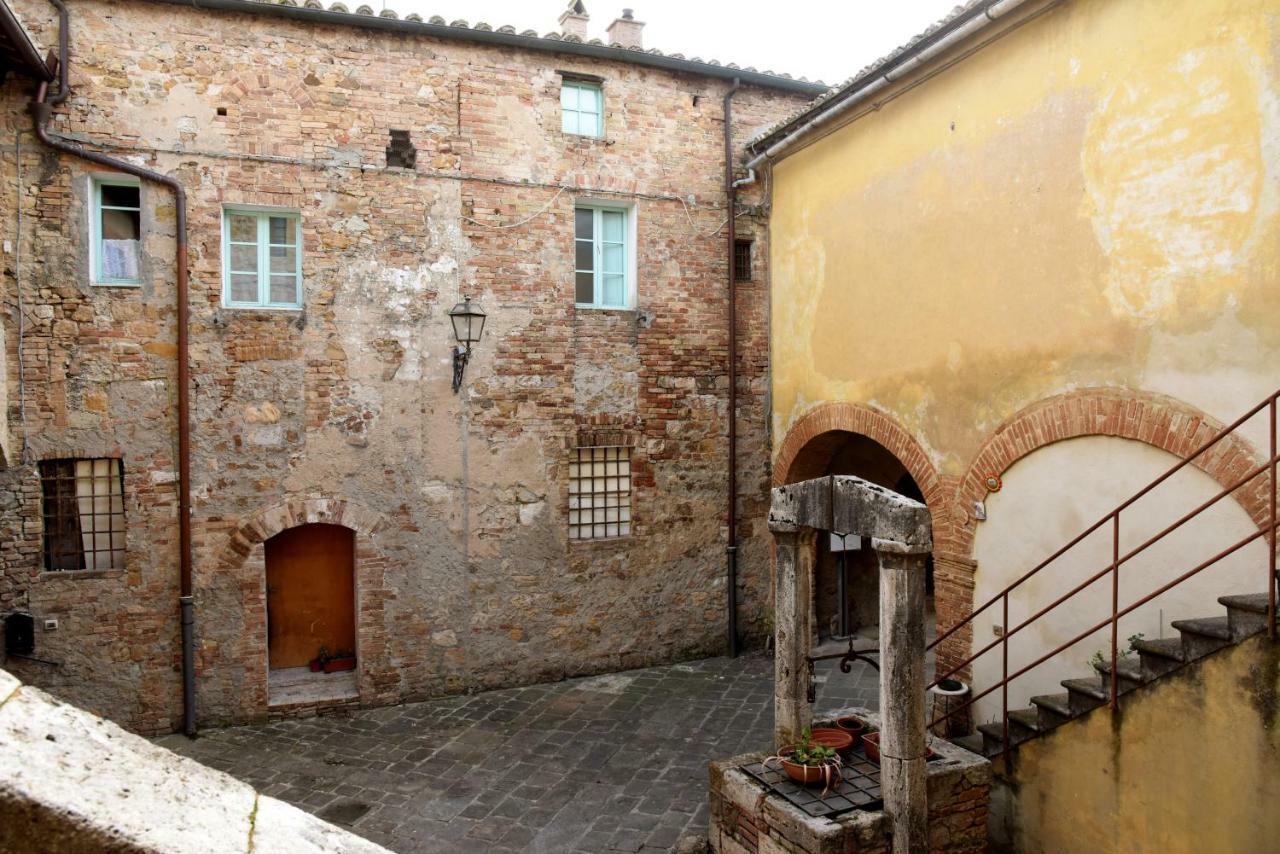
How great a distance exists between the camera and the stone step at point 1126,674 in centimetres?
520

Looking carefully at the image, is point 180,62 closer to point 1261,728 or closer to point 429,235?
point 429,235

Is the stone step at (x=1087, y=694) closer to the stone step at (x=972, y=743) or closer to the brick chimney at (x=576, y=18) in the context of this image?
the stone step at (x=972, y=743)

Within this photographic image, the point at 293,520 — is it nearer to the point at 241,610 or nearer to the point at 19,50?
the point at 241,610

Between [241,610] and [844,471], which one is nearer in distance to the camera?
[241,610]

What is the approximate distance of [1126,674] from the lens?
5250 millimetres

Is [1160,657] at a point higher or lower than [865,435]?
lower

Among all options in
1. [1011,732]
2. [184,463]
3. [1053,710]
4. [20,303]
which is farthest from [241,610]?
[1053,710]

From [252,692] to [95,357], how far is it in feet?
12.3

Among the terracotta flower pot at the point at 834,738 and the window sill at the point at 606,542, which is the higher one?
the window sill at the point at 606,542

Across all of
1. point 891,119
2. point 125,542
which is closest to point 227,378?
point 125,542

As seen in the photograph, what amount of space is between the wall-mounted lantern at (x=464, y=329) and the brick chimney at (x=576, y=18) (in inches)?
164

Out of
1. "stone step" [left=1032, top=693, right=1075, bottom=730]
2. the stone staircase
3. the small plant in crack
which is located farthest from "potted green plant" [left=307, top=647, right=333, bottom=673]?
the small plant in crack

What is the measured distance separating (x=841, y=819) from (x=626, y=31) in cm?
940

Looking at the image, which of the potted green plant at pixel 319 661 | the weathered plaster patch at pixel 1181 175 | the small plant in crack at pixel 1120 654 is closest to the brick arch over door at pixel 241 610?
the potted green plant at pixel 319 661
